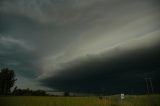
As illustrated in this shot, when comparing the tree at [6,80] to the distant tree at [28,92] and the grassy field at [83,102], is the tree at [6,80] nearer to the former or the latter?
the distant tree at [28,92]

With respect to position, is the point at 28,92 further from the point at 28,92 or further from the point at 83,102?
the point at 83,102

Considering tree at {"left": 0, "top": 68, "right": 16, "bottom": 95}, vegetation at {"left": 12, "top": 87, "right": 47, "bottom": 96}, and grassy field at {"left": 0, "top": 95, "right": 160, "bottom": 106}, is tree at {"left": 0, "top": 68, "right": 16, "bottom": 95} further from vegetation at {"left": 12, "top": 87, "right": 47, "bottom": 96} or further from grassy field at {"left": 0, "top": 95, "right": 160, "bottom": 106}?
grassy field at {"left": 0, "top": 95, "right": 160, "bottom": 106}

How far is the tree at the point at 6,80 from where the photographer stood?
220 ft

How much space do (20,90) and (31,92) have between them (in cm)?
574

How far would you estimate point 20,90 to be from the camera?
287 feet

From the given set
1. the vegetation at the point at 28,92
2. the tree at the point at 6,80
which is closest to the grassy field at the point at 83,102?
the tree at the point at 6,80

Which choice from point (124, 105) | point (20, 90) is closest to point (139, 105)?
point (124, 105)

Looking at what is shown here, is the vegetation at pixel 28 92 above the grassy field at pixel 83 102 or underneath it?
above

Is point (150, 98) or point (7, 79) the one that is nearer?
point (150, 98)

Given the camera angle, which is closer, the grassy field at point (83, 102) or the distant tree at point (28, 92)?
the grassy field at point (83, 102)

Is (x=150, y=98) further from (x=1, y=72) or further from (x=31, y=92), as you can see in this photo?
(x=31, y=92)

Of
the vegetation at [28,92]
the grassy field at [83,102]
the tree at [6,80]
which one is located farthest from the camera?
the vegetation at [28,92]

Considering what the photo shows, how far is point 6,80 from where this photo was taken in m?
68.1

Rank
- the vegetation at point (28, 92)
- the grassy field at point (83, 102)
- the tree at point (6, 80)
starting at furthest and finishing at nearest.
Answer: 1. the vegetation at point (28, 92)
2. the tree at point (6, 80)
3. the grassy field at point (83, 102)
